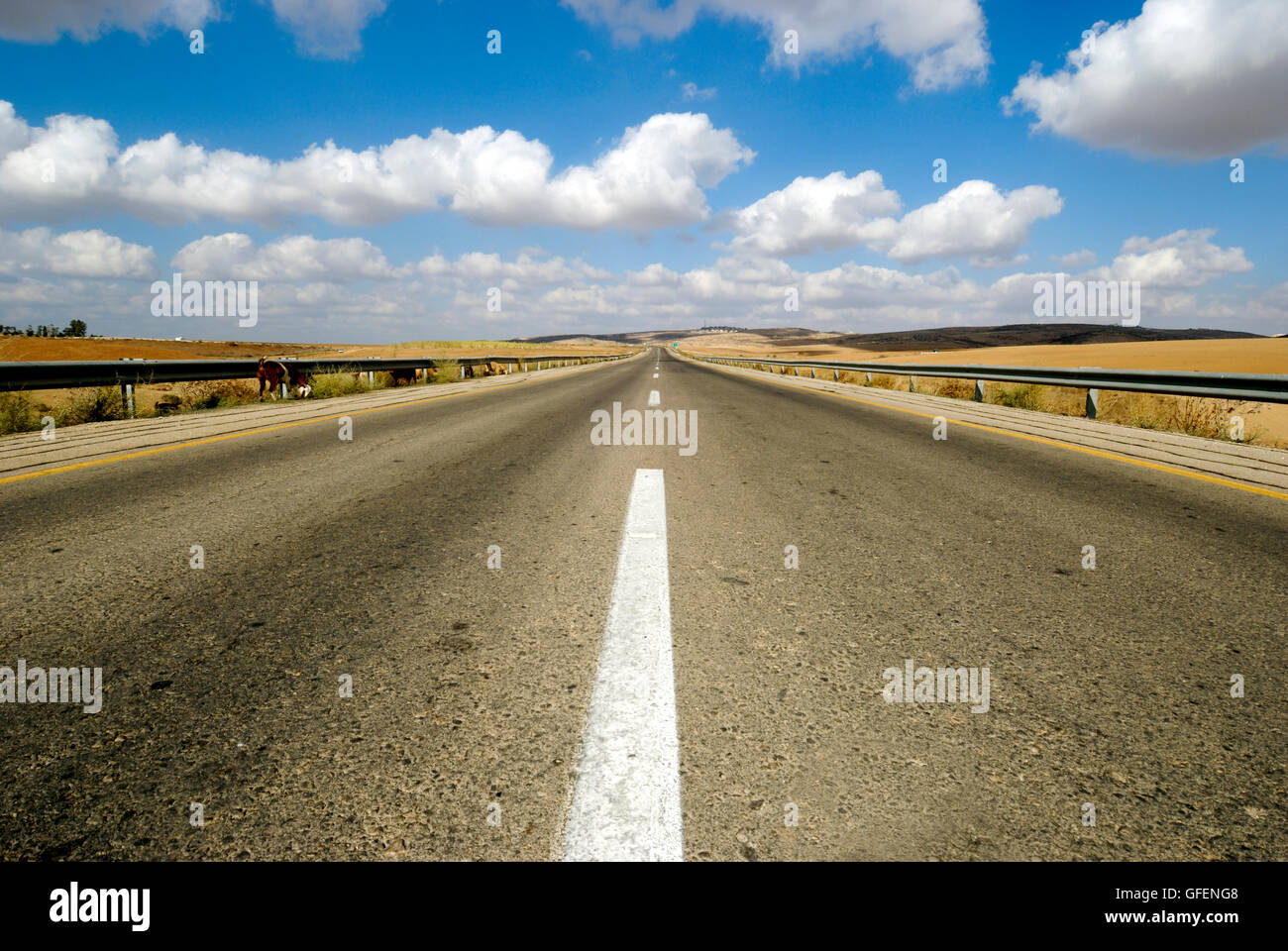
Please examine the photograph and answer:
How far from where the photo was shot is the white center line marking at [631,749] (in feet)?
4.94

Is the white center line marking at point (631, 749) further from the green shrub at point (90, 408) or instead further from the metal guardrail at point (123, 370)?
the green shrub at point (90, 408)

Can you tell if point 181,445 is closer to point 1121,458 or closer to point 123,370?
point 123,370

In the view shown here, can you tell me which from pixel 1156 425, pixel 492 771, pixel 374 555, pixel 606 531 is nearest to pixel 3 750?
pixel 492 771

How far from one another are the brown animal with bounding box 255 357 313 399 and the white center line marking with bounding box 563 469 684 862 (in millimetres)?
14449

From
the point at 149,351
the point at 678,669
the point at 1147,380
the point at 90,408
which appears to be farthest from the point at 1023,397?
the point at 149,351

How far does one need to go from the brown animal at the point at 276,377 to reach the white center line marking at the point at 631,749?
14.4 metres

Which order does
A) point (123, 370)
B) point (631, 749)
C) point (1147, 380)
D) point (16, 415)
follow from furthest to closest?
point (123, 370), point (1147, 380), point (16, 415), point (631, 749)

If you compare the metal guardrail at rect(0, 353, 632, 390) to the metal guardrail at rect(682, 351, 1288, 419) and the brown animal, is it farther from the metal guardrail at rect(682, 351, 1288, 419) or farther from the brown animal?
the metal guardrail at rect(682, 351, 1288, 419)

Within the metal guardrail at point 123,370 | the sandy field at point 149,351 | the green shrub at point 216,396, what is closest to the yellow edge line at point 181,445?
the metal guardrail at point 123,370

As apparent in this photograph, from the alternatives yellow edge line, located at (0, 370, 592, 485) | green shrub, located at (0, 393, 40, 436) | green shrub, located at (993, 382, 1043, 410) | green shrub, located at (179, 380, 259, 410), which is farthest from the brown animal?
green shrub, located at (993, 382, 1043, 410)

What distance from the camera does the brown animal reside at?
47.3 ft

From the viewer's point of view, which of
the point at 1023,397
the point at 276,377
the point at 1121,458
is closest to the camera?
the point at 1121,458

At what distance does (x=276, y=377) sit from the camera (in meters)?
14.6

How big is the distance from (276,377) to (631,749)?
51.2 ft
